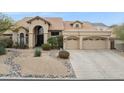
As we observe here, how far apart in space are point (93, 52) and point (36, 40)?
110 centimetres

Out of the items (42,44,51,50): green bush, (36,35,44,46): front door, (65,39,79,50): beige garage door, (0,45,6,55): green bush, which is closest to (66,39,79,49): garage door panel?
(65,39,79,50): beige garage door

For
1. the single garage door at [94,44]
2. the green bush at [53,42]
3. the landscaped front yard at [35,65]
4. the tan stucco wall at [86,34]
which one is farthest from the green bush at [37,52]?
the single garage door at [94,44]

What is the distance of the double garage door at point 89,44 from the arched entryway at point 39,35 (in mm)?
491

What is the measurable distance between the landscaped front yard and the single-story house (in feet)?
0.78

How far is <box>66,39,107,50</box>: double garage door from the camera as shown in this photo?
8117mm

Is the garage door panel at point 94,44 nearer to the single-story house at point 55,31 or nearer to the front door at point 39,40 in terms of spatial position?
the single-story house at point 55,31

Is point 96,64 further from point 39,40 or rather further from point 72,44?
point 39,40

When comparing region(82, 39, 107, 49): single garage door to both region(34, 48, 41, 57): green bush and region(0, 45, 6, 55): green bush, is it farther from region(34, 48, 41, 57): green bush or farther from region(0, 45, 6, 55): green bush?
region(0, 45, 6, 55): green bush

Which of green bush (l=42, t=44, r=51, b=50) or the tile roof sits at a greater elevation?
the tile roof

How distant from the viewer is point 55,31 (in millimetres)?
8070
